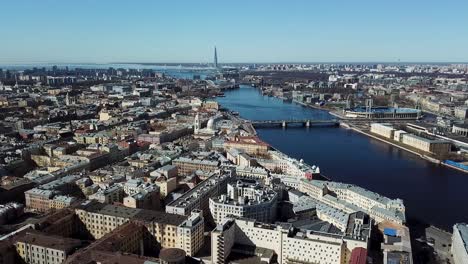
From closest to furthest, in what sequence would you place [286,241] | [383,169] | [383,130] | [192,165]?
[286,241] → [192,165] → [383,169] → [383,130]

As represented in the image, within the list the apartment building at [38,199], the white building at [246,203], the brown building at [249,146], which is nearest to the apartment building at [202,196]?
the white building at [246,203]

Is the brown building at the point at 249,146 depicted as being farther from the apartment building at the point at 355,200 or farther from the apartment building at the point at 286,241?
the apartment building at the point at 286,241

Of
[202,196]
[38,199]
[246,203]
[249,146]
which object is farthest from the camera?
[249,146]

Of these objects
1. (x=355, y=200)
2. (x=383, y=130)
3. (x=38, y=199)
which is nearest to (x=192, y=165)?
(x=38, y=199)

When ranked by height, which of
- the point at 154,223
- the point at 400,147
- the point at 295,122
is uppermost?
the point at 154,223

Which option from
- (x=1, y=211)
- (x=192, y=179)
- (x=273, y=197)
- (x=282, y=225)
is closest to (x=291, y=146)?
(x=192, y=179)

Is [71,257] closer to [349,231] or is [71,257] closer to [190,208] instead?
[190,208]

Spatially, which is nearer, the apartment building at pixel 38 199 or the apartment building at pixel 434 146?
the apartment building at pixel 38 199

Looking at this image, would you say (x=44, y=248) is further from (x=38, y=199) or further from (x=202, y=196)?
(x=202, y=196)
